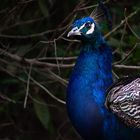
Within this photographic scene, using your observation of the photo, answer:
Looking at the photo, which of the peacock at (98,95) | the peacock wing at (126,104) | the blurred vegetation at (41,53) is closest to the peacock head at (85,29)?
the peacock at (98,95)

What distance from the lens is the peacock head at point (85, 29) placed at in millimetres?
3391

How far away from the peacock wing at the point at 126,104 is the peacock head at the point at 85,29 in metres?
0.28

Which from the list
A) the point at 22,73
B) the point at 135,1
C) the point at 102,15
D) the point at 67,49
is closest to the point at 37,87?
the point at 22,73

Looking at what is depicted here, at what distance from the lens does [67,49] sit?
14.2 ft

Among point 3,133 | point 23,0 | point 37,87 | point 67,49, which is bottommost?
point 3,133

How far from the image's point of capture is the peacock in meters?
3.36

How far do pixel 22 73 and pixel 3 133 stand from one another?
2.44 ft

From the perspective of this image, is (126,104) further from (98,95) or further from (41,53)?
(41,53)

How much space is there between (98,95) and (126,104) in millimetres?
164

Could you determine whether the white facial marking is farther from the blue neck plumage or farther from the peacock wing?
the peacock wing

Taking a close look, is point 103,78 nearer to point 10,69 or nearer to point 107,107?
point 107,107

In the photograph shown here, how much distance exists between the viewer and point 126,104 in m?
3.35

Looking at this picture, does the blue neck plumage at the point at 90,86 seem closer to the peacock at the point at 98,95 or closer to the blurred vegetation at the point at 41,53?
the peacock at the point at 98,95

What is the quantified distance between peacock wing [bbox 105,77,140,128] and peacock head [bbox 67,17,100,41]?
10.9 inches
